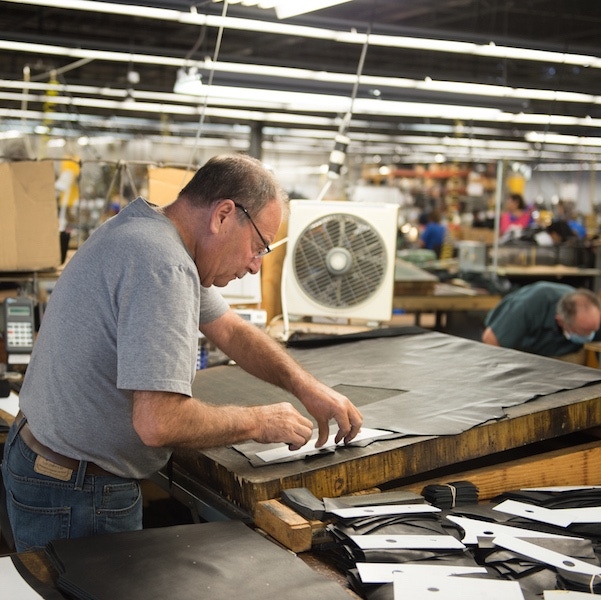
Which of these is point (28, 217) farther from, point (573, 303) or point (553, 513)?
point (573, 303)

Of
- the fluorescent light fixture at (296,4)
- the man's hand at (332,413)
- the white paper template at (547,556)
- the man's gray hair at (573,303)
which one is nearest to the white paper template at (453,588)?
the white paper template at (547,556)

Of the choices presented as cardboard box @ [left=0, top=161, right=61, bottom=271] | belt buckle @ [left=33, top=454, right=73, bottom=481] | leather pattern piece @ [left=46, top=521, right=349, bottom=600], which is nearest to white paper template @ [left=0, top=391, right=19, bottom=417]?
cardboard box @ [left=0, top=161, right=61, bottom=271]

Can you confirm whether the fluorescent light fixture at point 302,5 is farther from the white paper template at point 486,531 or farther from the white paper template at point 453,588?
the white paper template at point 453,588

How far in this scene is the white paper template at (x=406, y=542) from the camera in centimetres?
139

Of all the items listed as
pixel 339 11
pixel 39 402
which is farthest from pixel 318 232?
pixel 339 11

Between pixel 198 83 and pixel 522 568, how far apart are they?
138 inches

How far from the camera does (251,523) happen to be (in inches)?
62.3

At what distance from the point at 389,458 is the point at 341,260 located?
60.0 inches

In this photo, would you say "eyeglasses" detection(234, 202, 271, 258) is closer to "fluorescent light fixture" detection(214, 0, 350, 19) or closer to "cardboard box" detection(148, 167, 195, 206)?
"cardboard box" detection(148, 167, 195, 206)

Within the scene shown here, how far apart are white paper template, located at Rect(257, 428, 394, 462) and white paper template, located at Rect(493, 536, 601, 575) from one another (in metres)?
0.40

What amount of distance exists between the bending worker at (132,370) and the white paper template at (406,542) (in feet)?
0.96

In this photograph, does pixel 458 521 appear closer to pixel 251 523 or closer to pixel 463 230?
pixel 251 523

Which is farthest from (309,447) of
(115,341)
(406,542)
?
(115,341)

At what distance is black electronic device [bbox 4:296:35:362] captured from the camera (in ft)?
11.0
